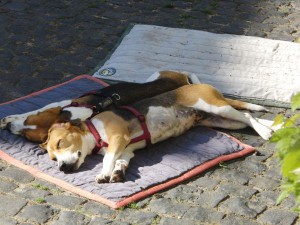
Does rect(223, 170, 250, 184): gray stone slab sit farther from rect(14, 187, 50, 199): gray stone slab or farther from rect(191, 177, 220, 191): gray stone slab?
rect(14, 187, 50, 199): gray stone slab

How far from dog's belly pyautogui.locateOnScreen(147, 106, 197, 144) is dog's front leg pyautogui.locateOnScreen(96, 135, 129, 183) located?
32 cm

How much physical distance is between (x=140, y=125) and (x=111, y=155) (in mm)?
433

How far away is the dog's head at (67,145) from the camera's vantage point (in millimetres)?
5293

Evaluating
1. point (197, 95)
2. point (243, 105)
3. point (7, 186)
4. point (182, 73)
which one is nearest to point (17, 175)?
point (7, 186)

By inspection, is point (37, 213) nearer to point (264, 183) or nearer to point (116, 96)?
point (116, 96)

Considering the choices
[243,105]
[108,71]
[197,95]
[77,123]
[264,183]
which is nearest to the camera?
[264,183]

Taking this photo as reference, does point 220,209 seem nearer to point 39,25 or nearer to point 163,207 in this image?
point 163,207

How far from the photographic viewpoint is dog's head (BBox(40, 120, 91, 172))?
5293 mm

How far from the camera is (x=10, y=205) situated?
492 centimetres

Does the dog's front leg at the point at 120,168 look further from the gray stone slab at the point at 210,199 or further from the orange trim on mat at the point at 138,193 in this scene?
the gray stone slab at the point at 210,199

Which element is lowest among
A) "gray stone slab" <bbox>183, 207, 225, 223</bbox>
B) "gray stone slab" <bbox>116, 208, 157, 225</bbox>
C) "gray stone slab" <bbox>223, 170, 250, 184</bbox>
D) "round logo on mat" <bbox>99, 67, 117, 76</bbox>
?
"round logo on mat" <bbox>99, 67, 117, 76</bbox>

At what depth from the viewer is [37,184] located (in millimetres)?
5195

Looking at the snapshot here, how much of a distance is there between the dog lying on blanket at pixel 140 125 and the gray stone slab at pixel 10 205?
0.45 meters

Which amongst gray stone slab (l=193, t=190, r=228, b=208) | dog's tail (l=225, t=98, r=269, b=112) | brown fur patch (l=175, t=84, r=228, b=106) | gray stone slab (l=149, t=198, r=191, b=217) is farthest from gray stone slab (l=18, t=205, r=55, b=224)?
dog's tail (l=225, t=98, r=269, b=112)
